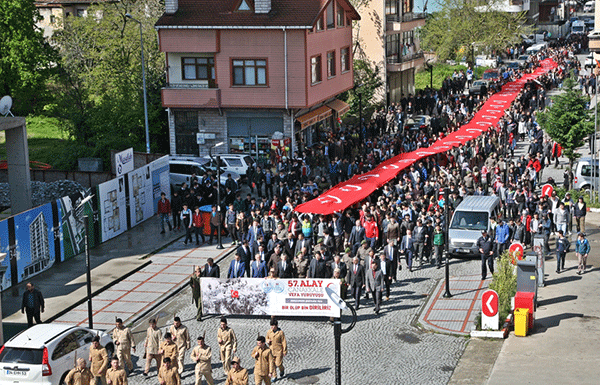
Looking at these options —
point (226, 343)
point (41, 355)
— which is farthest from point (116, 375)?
point (226, 343)

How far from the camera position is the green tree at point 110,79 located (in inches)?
1948

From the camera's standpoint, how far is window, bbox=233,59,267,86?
156 feet

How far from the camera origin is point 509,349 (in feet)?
72.7

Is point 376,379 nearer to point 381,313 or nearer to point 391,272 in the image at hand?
point 381,313

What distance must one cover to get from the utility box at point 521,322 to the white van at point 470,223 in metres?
7.22

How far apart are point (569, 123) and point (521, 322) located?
20.7m

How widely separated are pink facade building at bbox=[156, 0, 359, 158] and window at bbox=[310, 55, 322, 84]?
6cm

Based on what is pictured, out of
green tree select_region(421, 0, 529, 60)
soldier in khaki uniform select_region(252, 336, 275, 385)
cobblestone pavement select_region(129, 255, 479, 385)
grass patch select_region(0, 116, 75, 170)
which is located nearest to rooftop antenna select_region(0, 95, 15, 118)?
cobblestone pavement select_region(129, 255, 479, 385)

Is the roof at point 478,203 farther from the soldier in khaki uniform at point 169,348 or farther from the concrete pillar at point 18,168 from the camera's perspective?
the concrete pillar at point 18,168

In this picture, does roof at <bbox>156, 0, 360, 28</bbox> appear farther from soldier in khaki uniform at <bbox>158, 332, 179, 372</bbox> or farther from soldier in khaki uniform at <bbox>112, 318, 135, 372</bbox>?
soldier in khaki uniform at <bbox>158, 332, 179, 372</bbox>

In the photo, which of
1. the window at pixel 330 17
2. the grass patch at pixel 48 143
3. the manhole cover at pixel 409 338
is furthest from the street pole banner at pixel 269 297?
the window at pixel 330 17

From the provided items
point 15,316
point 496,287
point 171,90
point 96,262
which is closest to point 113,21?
point 171,90

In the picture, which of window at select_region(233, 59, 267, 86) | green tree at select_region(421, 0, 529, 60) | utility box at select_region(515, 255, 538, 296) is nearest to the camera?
utility box at select_region(515, 255, 538, 296)

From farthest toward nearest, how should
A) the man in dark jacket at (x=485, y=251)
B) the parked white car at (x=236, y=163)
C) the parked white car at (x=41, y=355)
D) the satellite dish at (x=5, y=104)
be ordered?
the parked white car at (x=236, y=163) < the satellite dish at (x=5, y=104) < the man in dark jacket at (x=485, y=251) < the parked white car at (x=41, y=355)
